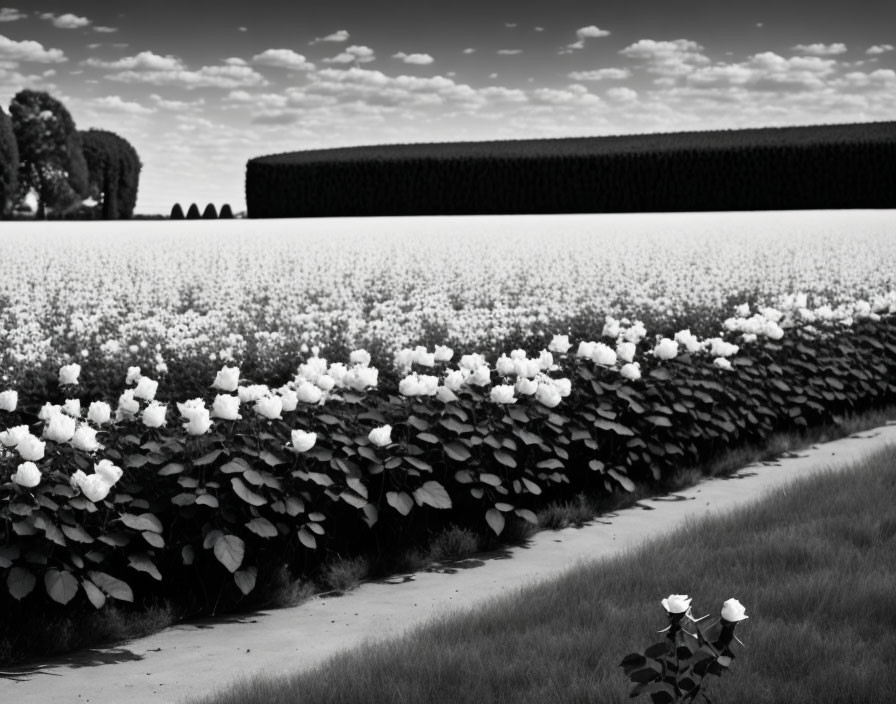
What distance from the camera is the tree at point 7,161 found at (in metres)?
34.4

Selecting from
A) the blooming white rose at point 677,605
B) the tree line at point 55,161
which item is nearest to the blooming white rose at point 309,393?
the blooming white rose at point 677,605

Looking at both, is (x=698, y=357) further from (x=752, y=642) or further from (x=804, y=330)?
(x=752, y=642)

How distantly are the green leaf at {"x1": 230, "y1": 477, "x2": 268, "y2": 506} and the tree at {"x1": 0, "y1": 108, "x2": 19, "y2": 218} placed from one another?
33.8 meters

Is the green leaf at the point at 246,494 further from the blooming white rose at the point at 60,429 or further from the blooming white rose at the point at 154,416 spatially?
the blooming white rose at the point at 60,429

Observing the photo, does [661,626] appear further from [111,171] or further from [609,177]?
[111,171]

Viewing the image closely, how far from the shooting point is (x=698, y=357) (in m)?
6.90

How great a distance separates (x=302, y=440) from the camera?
13.5ft

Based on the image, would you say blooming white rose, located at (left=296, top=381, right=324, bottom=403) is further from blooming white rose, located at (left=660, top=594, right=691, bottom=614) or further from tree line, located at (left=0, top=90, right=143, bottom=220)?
tree line, located at (left=0, top=90, right=143, bottom=220)

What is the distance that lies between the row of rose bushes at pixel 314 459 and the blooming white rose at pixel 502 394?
11 mm

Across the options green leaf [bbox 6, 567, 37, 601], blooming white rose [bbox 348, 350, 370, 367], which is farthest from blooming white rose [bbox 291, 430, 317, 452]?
green leaf [bbox 6, 567, 37, 601]

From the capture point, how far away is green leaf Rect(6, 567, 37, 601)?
3.40 meters

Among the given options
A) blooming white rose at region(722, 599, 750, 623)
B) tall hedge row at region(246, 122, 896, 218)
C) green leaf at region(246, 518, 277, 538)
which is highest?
tall hedge row at region(246, 122, 896, 218)

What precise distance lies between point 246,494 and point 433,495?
2.93 ft

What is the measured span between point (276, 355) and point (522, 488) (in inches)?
86.3
